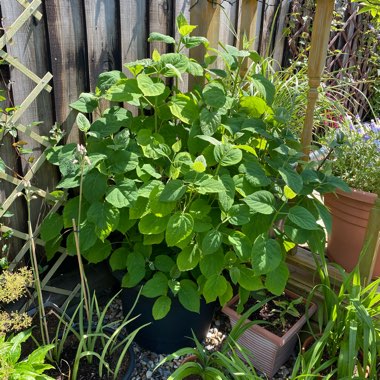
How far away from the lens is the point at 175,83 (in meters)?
1.95

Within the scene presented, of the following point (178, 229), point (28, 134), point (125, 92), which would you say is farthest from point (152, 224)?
point (28, 134)

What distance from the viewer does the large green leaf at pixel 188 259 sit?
140cm

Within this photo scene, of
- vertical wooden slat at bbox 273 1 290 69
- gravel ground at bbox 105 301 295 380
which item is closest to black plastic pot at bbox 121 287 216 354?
gravel ground at bbox 105 301 295 380

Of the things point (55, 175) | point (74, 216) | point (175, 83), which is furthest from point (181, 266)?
point (175, 83)

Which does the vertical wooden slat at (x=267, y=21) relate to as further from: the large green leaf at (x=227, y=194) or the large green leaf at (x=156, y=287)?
the large green leaf at (x=156, y=287)

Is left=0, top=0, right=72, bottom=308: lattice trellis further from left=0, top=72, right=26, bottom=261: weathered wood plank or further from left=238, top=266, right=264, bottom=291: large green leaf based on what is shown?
left=238, top=266, right=264, bottom=291: large green leaf

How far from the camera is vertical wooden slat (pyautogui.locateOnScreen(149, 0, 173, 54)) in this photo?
1.76 metres

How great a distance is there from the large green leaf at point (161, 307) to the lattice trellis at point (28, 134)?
0.53m

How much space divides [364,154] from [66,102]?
137 centimetres

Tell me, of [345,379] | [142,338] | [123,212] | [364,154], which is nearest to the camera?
[345,379]

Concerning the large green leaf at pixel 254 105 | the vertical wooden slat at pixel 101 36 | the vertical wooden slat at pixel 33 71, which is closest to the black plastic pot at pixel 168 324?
A: the vertical wooden slat at pixel 33 71

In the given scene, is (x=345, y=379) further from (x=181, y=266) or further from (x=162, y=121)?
(x=162, y=121)

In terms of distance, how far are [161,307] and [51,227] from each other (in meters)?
0.54

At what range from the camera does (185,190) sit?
52.4 inches
